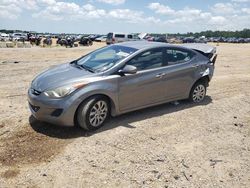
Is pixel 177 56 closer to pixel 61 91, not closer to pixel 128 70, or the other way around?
pixel 128 70

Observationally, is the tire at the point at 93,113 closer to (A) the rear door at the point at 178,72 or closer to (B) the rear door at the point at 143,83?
(B) the rear door at the point at 143,83

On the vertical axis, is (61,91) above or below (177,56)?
below

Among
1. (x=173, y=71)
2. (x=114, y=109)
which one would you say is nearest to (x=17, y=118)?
(x=114, y=109)

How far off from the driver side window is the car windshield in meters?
0.19

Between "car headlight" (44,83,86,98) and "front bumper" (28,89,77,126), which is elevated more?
"car headlight" (44,83,86,98)

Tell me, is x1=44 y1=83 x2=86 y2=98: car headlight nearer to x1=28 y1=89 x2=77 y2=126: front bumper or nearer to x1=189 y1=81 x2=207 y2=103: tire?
x1=28 y1=89 x2=77 y2=126: front bumper

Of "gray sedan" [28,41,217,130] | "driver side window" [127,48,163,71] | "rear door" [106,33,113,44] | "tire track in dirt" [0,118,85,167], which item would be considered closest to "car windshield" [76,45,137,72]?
"gray sedan" [28,41,217,130]

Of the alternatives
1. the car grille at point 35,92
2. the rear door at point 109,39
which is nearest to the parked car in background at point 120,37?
the rear door at point 109,39

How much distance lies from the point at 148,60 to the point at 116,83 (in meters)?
1.09

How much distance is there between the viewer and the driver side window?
6.64 m

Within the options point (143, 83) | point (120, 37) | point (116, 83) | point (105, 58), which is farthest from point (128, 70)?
point (120, 37)

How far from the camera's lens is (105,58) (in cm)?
677

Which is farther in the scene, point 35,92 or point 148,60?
point 148,60

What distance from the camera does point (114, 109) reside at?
624 cm
